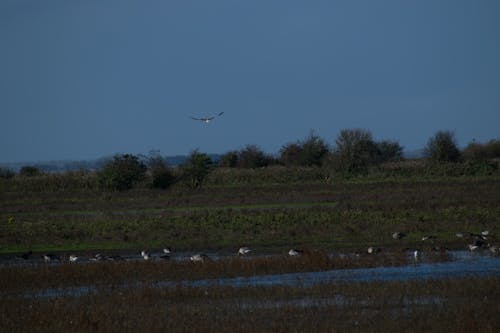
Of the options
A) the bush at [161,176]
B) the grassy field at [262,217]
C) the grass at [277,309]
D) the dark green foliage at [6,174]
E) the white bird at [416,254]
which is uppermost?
the dark green foliage at [6,174]

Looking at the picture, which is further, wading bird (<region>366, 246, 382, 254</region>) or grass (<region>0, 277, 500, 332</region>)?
wading bird (<region>366, 246, 382, 254</region>)

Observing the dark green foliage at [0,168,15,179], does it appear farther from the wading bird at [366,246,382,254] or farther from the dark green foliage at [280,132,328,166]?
the wading bird at [366,246,382,254]

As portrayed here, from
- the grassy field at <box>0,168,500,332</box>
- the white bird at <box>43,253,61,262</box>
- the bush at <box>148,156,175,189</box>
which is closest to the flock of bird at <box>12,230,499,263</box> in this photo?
the white bird at <box>43,253,61,262</box>

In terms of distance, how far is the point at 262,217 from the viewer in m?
39.7

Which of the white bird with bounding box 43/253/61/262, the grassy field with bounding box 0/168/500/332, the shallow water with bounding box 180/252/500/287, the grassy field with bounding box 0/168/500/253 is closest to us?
the grassy field with bounding box 0/168/500/332

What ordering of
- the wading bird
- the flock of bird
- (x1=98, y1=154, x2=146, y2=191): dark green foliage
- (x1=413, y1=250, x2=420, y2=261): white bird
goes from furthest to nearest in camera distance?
(x1=98, y1=154, x2=146, y2=191): dark green foliage
the wading bird
the flock of bird
(x1=413, y1=250, x2=420, y2=261): white bird

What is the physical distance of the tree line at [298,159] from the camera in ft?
212

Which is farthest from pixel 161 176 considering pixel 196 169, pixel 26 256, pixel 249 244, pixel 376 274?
pixel 376 274

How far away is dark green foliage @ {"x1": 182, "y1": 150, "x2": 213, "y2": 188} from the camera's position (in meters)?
64.8

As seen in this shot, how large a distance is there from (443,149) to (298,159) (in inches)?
517

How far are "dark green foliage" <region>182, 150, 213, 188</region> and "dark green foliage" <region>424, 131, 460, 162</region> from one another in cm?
2241

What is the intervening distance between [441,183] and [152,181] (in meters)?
20.7

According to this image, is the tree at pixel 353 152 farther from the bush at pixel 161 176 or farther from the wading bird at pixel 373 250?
the wading bird at pixel 373 250

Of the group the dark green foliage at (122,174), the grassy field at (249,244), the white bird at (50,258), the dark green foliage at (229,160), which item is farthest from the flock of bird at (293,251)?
the dark green foliage at (229,160)
